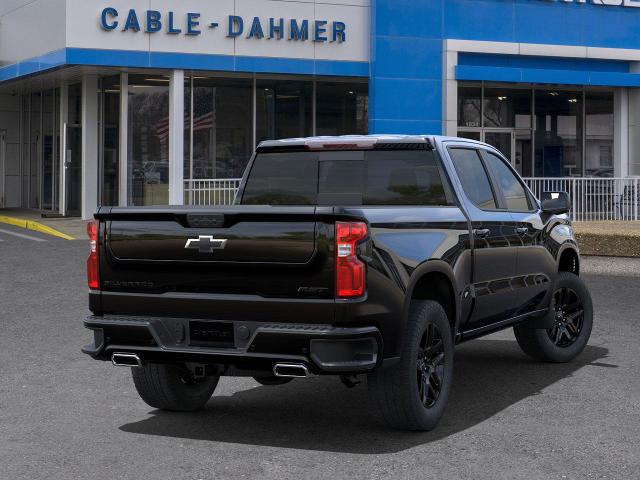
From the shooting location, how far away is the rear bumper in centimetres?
614

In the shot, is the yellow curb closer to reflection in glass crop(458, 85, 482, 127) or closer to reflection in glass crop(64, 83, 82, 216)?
reflection in glass crop(64, 83, 82, 216)

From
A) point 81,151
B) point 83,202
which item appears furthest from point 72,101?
point 83,202

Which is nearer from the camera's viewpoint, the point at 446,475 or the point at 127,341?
the point at 446,475

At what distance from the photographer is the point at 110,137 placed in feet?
92.9

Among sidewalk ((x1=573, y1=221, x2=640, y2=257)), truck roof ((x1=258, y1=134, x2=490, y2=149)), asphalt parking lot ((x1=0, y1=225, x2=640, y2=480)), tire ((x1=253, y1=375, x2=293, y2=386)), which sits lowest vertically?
asphalt parking lot ((x1=0, y1=225, x2=640, y2=480))

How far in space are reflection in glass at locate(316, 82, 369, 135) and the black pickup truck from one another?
21.1 metres

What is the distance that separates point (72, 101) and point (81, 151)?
1410 millimetres

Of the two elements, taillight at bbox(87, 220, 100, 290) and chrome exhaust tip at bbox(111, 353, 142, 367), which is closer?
chrome exhaust tip at bbox(111, 353, 142, 367)

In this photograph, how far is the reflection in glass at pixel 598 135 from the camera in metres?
32.1

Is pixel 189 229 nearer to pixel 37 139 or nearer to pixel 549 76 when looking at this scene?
pixel 549 76

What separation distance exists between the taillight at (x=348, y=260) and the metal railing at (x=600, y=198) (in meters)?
19.7

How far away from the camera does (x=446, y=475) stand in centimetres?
587

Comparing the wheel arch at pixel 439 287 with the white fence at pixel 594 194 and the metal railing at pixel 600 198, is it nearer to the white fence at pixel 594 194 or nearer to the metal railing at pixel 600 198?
the white fence at pixel 594 194

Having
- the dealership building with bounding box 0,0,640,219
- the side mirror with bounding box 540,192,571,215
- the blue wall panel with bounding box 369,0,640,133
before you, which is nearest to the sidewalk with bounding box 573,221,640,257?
the side mirror with bounding box 540,192,571,215
